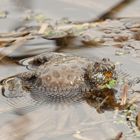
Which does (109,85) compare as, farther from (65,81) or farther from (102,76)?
(65,81)

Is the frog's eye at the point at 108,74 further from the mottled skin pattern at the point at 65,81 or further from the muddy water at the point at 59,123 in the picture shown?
the muddy water at the point at 59,123

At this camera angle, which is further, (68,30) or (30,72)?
(68,30)

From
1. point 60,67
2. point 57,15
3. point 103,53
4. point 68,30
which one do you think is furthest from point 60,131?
point 57,15

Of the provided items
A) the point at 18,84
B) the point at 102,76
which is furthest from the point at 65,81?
the point at 18,84

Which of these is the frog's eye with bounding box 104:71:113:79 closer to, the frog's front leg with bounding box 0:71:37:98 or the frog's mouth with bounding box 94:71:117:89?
the frog's mouth with bounding box 94:71:117:89

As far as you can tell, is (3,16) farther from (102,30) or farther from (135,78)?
(135,78)

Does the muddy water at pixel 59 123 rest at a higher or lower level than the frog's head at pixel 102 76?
lower

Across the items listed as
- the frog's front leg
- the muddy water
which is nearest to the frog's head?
the muddy water

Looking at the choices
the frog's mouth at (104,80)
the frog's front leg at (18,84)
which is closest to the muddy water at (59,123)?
the frog's front leg at (18,84)
